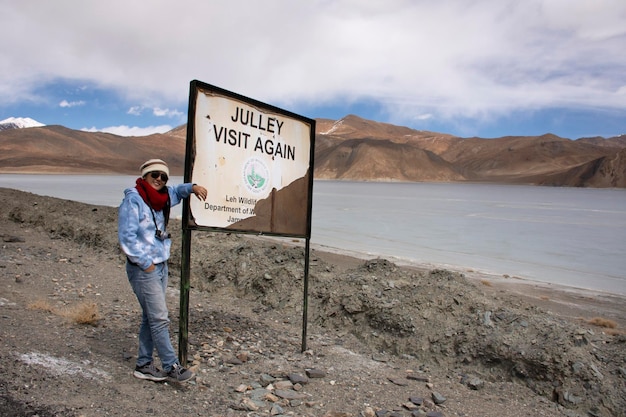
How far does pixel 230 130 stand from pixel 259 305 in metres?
3.24

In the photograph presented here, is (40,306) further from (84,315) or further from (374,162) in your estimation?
(374,162)

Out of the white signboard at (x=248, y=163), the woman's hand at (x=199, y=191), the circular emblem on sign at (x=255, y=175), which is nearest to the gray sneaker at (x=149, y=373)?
the white signboard at (x=248, y=163)

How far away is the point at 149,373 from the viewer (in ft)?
12.3

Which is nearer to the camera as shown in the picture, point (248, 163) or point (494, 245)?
point (248, 163)

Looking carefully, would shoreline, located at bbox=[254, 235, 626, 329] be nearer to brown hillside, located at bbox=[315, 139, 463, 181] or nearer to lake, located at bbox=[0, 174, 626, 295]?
lake, located at bbox=[0, 174, 626, 295]

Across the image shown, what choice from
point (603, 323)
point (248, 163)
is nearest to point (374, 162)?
point (603, 323)

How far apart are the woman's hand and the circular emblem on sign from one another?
56 centimetres

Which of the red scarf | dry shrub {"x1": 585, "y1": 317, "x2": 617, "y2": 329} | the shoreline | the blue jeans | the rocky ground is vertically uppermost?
the red scarf

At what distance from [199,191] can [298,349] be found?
2.12m

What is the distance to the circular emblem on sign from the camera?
15.1ft

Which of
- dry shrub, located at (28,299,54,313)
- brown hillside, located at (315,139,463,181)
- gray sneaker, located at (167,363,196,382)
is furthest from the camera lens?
brown hillside, located at (315,139,463,181)

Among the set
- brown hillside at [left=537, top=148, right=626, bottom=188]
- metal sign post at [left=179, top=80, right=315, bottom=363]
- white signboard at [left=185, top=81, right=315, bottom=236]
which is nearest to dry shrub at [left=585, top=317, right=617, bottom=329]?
metal sign post at [left=179, top=80, right=315, bottom=363]

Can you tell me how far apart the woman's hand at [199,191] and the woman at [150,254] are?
26cm

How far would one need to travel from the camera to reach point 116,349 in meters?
4.41
